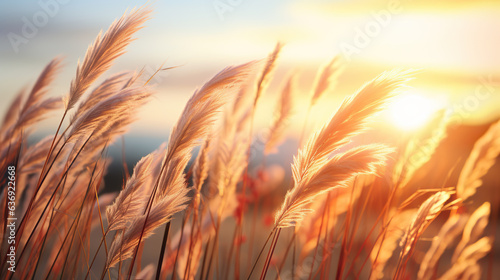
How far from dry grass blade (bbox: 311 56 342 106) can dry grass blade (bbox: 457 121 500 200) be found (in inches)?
28.6

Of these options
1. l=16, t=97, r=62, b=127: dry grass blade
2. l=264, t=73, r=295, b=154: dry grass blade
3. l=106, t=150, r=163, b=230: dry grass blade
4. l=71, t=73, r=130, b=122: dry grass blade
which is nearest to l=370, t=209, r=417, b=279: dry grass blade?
l=264, t=73, r=295, b=154: dry grass blade

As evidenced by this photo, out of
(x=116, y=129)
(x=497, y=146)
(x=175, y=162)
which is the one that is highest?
(x=116, y=129)

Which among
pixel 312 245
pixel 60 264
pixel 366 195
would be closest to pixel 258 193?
pixel 312 245

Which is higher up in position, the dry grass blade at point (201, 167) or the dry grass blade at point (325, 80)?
the dry grass blade at point (325, 80)

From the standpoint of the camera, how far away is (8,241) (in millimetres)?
1730

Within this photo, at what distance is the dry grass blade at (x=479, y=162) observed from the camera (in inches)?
72.3

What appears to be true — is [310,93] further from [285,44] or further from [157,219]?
[157,219]

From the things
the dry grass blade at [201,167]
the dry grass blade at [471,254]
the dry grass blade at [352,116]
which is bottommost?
the dry grass blade at [471,254]

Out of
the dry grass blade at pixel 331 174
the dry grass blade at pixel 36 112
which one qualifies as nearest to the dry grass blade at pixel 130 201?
the dry grass blade at pixel 331 174

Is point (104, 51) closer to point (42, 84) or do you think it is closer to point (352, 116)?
point (42, 84)

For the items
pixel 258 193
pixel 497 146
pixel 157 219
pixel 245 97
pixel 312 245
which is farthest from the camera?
Answer: pixel 258 193

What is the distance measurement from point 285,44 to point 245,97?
0.59 meters

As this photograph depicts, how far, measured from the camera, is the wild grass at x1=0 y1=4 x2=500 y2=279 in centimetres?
116

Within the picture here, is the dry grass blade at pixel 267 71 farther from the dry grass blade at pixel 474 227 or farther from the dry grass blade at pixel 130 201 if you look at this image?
the dry grass blade at pixel 474 227
